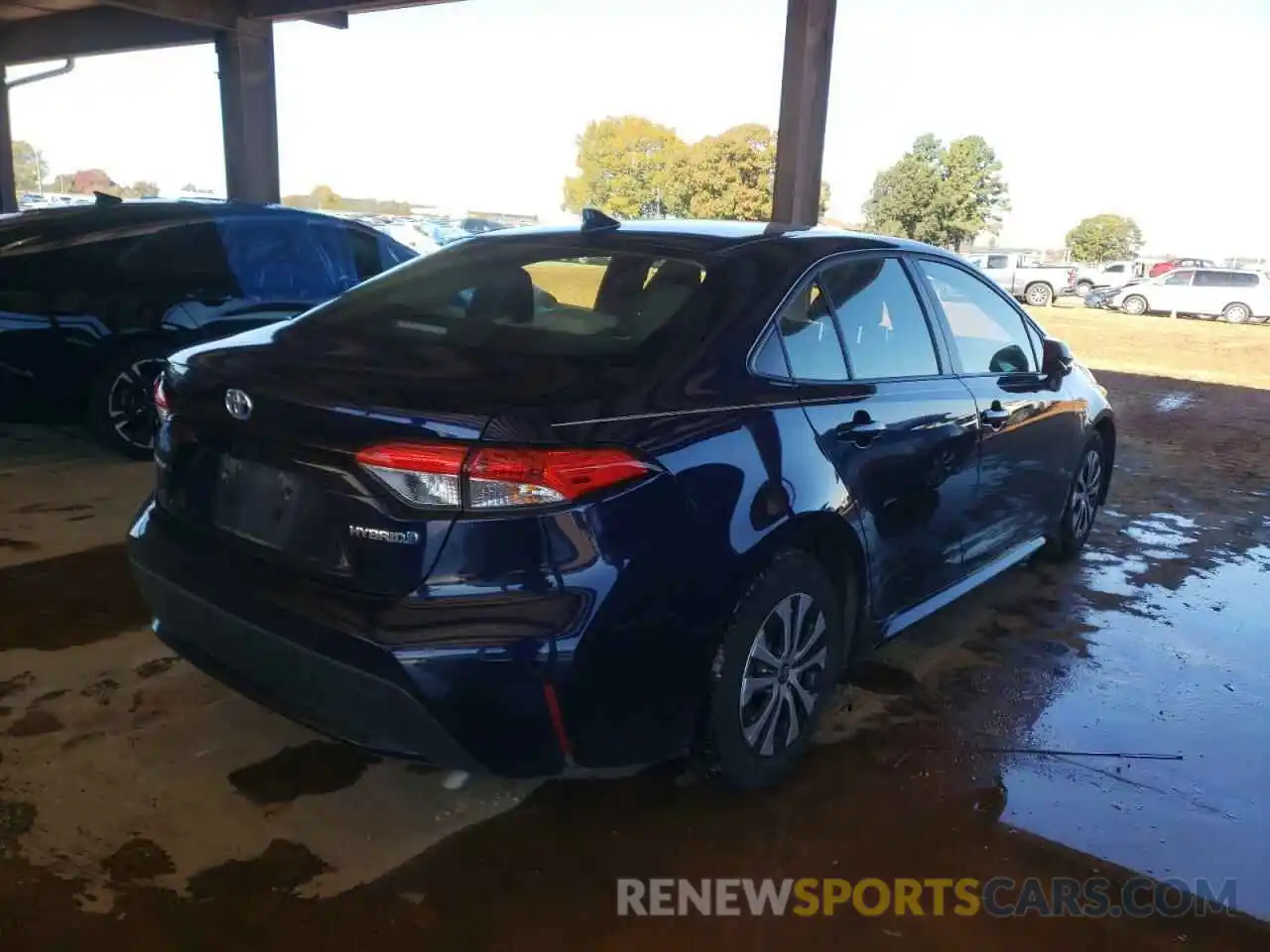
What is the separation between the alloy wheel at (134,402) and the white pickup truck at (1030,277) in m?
24.9

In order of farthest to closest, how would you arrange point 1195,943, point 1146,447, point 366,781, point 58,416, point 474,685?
1. point 1146,447
2. point 58,416
3. point 366,781
4. point 1195,943
5. point 474,685

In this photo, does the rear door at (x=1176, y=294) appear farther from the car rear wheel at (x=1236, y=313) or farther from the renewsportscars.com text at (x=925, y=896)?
the renewsportscars.com text at (x=925, y=896)

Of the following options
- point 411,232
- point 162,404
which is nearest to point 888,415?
point 162,404

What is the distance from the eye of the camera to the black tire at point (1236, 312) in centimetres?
2323

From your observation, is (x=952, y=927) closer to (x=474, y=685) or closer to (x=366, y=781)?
(x=474, y=685)

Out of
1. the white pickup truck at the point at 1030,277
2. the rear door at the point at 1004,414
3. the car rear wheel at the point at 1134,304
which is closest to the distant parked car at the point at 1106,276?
the white pickup truck at the point at 1030,277

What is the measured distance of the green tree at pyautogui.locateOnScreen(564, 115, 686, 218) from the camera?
48.8 metres

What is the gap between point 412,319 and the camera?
268 centimetres

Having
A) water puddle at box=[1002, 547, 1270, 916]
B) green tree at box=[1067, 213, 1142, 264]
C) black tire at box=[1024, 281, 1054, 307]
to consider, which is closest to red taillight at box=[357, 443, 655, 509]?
water puddle at box=[1002, 547, 1270, 916]

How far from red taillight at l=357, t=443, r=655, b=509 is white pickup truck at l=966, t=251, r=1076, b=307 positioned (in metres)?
27.1

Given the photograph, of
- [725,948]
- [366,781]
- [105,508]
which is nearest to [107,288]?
[105,508]

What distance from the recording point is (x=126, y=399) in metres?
5.64

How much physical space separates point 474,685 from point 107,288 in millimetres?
4555

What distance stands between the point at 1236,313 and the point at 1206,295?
0.81 m
